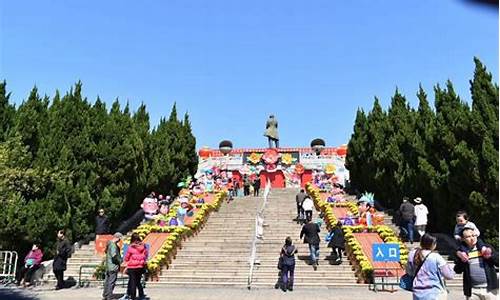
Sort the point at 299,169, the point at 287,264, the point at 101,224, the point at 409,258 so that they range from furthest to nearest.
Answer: the point at 299,169
the point at 101,224
the point at 287,264
the point at 409,258

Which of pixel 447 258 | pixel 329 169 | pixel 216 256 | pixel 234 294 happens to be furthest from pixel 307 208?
pixel 329 169

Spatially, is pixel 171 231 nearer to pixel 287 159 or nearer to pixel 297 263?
pixel 297 263

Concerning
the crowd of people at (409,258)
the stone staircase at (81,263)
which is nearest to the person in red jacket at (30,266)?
the crowd of people at (409,258)

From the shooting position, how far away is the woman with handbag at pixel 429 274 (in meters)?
5.18

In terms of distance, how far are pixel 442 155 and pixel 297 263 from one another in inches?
248

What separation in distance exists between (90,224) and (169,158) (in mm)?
10136

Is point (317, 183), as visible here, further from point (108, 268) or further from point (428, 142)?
point (108, 268)

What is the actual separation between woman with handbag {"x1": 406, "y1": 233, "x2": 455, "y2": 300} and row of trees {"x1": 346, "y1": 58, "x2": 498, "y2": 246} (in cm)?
799

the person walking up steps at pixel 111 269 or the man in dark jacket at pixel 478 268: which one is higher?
the man in dark jacket at pixel 478 268

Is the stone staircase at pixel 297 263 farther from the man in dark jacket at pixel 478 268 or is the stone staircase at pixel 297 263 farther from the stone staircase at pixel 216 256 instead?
the man in dark jacket at pixel 478 268

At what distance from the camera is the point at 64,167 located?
55.8ft

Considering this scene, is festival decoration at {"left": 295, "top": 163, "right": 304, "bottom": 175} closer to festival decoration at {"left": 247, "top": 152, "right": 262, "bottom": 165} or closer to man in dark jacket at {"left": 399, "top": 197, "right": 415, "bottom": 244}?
festival decoration at {"left": 247, "top": 152, "right": 262, "bottom": 165}

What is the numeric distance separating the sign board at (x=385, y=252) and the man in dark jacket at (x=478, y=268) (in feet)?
22.3

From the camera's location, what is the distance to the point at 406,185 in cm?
2002
